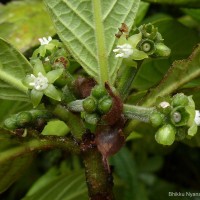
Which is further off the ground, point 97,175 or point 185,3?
point 185,3

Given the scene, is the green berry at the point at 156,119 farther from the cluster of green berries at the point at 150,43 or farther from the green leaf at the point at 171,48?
the green leaf at the point at 171,48

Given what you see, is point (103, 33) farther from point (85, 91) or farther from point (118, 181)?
point (118, 181)

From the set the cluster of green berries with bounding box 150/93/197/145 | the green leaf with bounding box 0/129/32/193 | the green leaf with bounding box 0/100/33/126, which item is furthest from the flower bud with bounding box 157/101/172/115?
the green leaf with bounding box 0/100/33/126

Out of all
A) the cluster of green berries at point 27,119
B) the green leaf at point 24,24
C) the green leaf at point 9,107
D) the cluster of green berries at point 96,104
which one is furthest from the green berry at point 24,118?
the green leaf at point 24,24

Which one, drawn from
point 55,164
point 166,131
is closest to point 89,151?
point 166,131

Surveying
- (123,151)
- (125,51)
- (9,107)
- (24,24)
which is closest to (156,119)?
(125,51)

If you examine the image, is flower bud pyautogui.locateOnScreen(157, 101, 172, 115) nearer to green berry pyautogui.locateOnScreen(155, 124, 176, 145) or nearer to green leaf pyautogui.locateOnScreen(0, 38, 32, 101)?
green berry pyautogui.locateOnScreen(155, 124, 176, 145)

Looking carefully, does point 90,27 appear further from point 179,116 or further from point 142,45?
point 179,116
